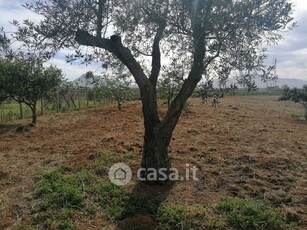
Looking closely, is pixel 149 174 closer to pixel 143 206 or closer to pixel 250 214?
pixel 143 206

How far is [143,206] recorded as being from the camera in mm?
6930

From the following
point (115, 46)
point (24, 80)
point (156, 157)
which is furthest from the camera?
→ point (24, 80)

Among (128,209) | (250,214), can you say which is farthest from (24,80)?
(250,214)

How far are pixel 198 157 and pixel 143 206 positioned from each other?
3458mm

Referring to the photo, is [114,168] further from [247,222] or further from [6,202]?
[247,222]

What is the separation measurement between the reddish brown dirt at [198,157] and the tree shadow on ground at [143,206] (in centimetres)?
26

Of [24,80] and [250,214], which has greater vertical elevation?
[24,80]

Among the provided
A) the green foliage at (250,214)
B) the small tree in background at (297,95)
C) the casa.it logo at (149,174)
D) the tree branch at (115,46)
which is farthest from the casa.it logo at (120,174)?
the small tree in background at (297,95)

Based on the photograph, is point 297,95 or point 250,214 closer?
point 250,214

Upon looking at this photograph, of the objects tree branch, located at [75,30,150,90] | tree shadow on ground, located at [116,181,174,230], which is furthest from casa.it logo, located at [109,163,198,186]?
tree branch, located at [75,30,150,90]

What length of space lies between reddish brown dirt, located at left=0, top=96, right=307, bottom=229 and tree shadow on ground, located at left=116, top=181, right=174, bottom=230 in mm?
258

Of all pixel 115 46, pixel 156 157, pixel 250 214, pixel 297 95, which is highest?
pixel 115 46

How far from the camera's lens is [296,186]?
26.2 ft

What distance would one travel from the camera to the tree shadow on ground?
6.30m
